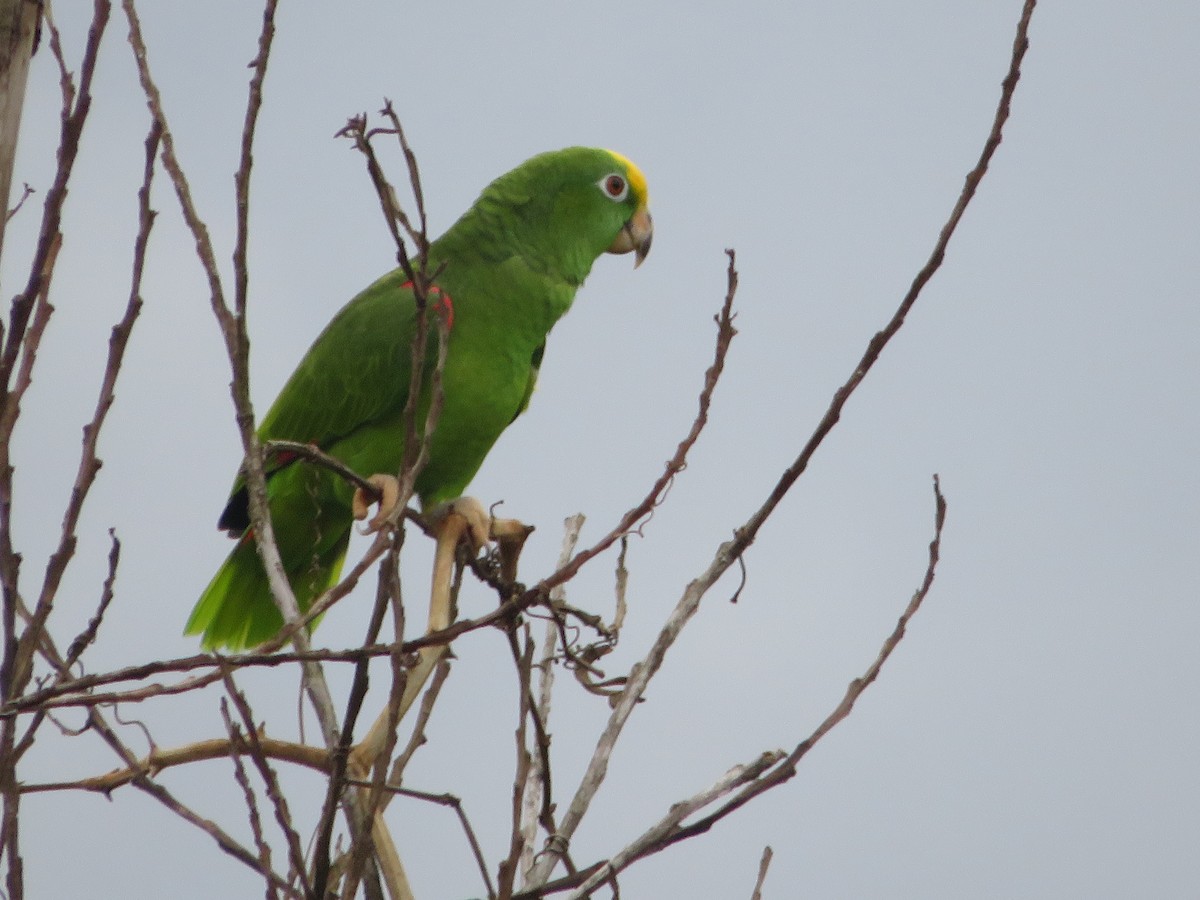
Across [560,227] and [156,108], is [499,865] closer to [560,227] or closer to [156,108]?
[156,108]

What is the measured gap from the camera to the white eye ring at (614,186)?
13.2 feet

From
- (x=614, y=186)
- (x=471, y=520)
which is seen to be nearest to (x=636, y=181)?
(x=614, y=186)

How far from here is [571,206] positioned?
157 inches

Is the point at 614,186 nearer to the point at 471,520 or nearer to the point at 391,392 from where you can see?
the point at 391,392

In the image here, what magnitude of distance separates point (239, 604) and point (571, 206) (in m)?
1.58

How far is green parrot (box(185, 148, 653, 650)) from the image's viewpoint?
3.41 meters

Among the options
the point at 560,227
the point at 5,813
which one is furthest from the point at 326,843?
the point at 560,227

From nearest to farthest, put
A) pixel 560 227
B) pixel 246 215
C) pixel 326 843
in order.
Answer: pixel 326 843 → pixel 246 215 → pixel 560 227

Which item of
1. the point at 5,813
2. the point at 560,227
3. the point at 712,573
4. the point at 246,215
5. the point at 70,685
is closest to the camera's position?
the point at 70,685

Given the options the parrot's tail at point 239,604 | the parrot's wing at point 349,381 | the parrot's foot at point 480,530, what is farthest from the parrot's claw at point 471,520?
the parrot's tail at point 239,604

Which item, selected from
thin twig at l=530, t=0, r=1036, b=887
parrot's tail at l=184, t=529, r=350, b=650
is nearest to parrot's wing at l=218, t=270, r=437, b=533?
parrot's tail at l=184, t=529, r=350, b=650

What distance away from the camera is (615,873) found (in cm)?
173

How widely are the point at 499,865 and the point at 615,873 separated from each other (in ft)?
0.70

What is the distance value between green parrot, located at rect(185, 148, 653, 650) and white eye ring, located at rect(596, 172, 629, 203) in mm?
255
